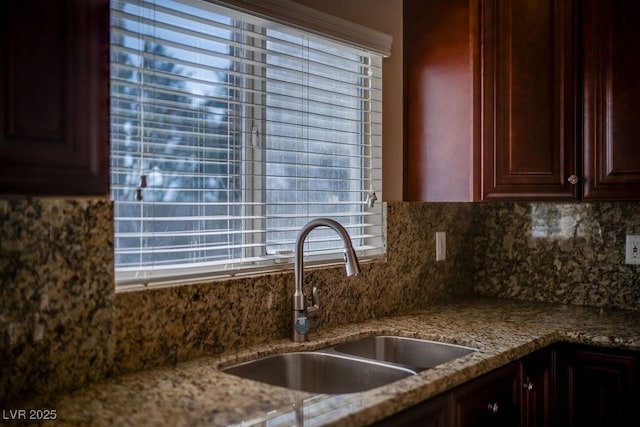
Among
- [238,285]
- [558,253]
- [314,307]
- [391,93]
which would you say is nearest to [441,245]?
[558,253]

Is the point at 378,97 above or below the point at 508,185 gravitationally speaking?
above

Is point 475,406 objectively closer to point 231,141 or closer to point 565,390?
point 565,390

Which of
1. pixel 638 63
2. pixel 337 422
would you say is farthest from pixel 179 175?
pixel 638 63

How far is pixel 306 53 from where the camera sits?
7.13ft

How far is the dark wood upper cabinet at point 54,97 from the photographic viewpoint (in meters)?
1.11

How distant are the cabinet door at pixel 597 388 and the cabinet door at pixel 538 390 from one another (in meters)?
0.04

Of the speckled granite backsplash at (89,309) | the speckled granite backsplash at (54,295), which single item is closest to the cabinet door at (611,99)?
the speckled granite backsplash at (89,309)

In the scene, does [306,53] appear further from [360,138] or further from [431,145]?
[431,145]

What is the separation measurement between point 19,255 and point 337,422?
2.57 feet

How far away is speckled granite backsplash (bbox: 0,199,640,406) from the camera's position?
138 centimetres

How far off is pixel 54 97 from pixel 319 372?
3.68 feet

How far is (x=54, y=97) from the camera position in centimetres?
117

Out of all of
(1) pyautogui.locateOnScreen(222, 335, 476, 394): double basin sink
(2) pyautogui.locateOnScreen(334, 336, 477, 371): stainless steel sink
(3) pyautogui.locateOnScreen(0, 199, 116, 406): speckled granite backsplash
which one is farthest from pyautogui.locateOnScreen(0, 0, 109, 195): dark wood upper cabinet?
(2) pyautogui.locateOnScreen(334, 336, 477, 371): stainless steel sink

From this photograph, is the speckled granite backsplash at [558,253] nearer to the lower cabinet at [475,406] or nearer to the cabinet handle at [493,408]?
the lower cabinet at [475,406]
